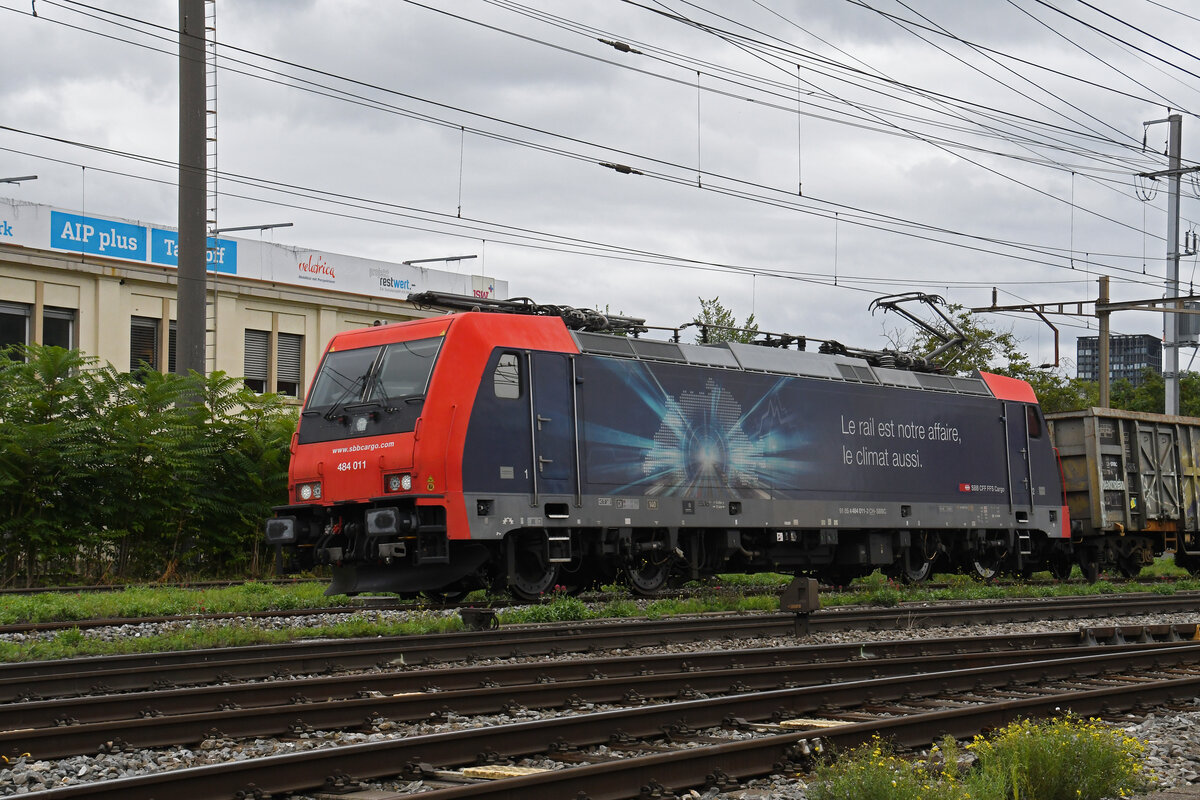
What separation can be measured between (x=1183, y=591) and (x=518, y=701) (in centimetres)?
1643

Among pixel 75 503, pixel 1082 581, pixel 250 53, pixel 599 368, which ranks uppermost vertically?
pixel 250 53

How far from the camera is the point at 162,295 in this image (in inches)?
1330

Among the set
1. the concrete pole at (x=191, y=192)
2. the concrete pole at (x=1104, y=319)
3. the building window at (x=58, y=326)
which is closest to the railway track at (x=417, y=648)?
the concrete pole at (x=191, y=192)

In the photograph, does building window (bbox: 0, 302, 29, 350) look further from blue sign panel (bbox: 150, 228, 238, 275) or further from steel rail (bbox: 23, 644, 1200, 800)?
steel rail (bbox: 23, 644, 1200, 800)

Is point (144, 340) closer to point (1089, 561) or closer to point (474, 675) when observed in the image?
point (1089, 561)

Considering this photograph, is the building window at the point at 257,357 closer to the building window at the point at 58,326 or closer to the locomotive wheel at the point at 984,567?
the building window at the point at 58,326

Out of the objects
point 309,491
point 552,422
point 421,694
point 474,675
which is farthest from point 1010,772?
point 309,491

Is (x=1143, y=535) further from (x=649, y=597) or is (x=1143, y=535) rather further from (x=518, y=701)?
(x=518, y=701)

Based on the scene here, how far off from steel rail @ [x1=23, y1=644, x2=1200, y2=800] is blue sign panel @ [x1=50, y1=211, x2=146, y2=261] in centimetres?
2803

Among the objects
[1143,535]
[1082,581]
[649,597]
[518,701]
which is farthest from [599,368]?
[1143,535]

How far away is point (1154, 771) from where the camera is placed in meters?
7.06

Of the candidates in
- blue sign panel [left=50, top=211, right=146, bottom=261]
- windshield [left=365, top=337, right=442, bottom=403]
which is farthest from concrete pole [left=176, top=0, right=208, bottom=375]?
blue sign panel [left=50, top=211, right=146, bottom=261]

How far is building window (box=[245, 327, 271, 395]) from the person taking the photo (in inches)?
1414

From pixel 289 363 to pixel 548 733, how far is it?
31135 mm
